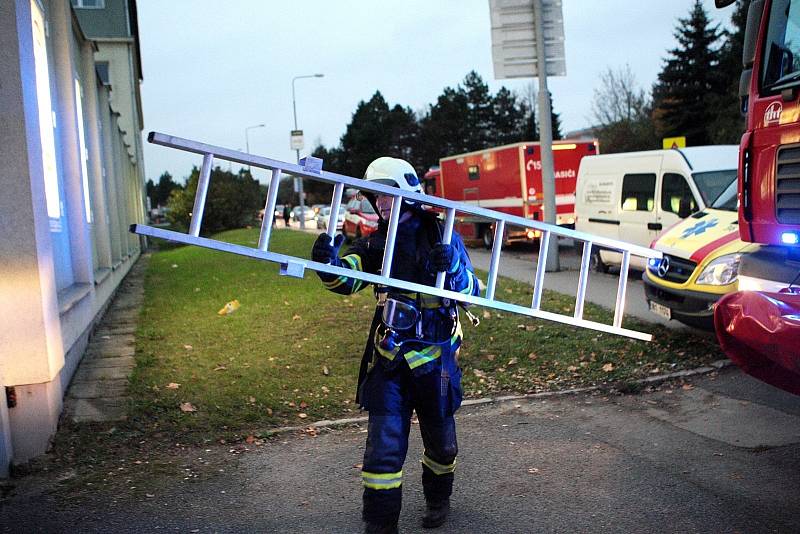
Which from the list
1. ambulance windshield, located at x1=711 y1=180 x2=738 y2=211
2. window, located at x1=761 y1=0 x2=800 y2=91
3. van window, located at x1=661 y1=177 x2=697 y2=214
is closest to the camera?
window, located at x1=761 y1=0 x2=800 y2=91

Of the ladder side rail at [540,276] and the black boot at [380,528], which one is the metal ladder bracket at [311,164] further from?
the black boot at [380,528]

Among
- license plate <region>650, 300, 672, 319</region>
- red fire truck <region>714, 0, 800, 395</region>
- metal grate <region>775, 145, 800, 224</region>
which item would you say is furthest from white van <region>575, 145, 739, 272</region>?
metal grate <region>775, 145, 800, 224</region>

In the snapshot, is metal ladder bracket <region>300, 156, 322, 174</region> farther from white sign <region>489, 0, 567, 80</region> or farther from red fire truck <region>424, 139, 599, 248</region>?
red fire truck <region>424, 139, 599, 248</region>

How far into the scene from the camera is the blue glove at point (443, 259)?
350 cm

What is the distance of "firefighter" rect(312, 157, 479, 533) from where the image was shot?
349 cm

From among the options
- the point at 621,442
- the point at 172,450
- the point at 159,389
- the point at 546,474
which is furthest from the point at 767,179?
the point at 159,389

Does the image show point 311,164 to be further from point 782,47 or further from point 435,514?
point 782,47

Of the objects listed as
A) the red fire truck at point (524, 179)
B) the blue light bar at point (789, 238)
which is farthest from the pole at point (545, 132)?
the blue light bar at point (789, 238)

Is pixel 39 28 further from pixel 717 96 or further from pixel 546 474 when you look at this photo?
pixel 717 96

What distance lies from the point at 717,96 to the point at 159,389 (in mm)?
40724

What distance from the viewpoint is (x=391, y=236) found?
11.8 feet

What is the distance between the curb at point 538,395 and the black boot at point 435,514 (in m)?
1.88

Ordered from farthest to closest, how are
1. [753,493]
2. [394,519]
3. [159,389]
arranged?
1. [159,389]
2. [753,493]
3. [394,519]

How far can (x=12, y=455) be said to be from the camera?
4773 millimetres
